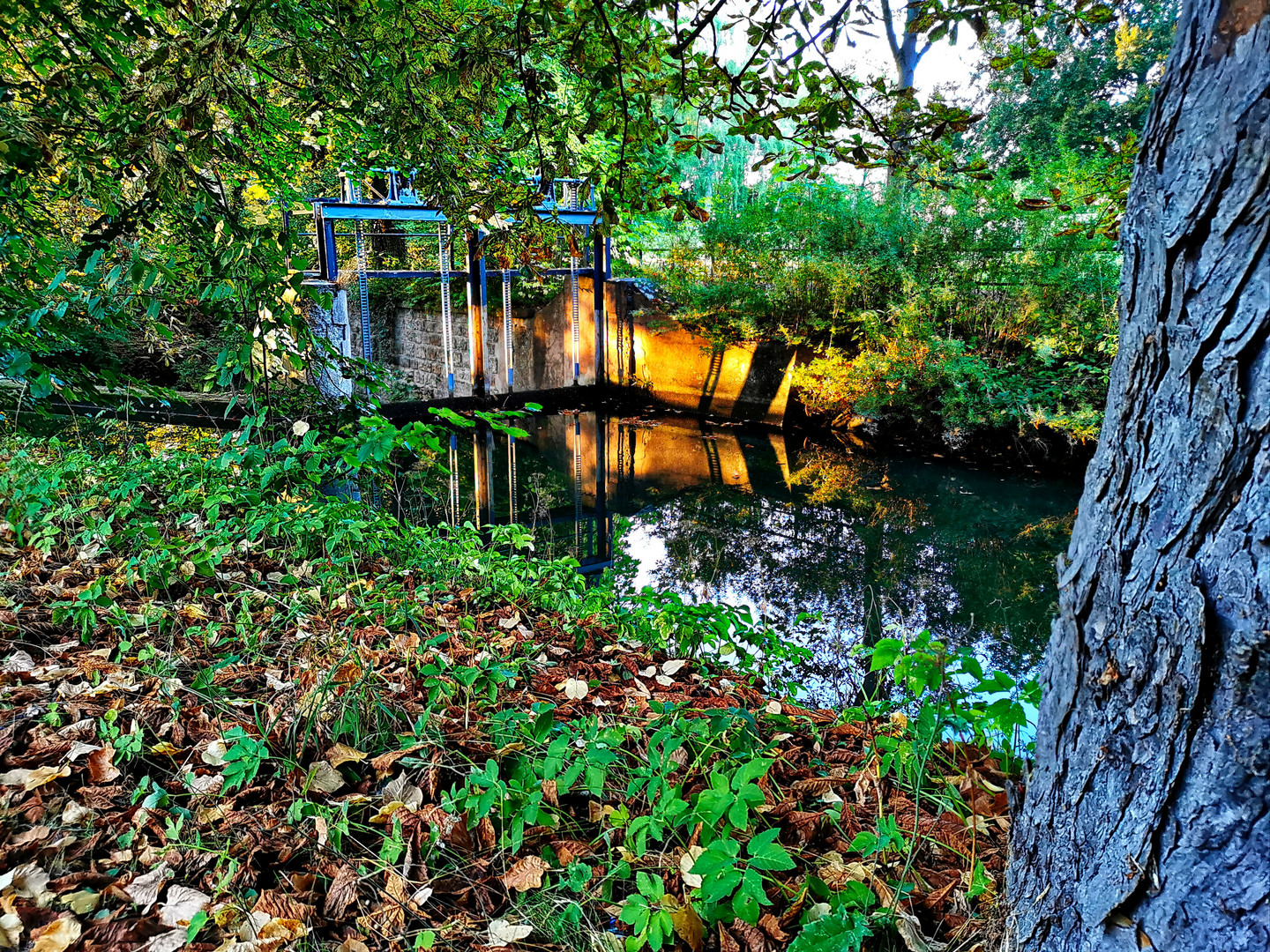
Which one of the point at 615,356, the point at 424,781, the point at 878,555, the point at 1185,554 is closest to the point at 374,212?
the point at 615,356

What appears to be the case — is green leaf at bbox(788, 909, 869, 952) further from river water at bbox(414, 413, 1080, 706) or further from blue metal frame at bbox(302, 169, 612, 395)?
blue metal frame at bbox(302, 169, 612, 395)

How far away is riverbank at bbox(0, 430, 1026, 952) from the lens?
1477 mm

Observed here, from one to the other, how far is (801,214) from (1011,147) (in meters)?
9.07

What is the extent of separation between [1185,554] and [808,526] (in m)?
6.09

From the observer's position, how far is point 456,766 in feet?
6.54

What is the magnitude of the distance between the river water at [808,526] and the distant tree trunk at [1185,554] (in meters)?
2.63

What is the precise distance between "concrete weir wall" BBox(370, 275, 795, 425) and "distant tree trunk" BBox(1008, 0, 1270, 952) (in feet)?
35.5

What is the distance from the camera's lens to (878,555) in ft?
20.2

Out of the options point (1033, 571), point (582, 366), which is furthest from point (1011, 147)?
point (1033, 571)

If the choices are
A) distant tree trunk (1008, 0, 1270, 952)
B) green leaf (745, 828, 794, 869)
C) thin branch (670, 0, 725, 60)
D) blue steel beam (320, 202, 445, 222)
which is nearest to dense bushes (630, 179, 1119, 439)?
blue steel beam (320, 202, 445, 222)

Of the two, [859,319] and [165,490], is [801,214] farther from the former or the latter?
[165,490]

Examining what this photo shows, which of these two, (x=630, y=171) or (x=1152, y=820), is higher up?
(x=630, y=171)

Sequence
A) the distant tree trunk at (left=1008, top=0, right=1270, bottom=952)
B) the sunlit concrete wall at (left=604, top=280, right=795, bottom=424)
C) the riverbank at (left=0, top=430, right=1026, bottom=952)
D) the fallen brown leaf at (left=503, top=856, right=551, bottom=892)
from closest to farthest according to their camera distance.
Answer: the distant tree trunk at (left=1008, top=0, right=1270, bottom=952)
the riverbank at (left=0, top=430, right=1026, bottom=952)
the fallen brown leaf at (left=503, top=856, right=551, bottom=892)
the sunlit concrete wall at (left=604, top=280, right=795, bottom=424)

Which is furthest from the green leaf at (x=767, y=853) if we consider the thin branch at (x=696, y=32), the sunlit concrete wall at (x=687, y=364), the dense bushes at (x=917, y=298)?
the sunlit concrete wall at (x=687, y=364)
